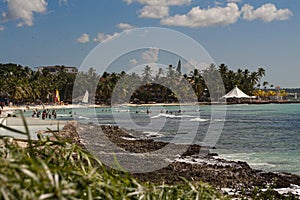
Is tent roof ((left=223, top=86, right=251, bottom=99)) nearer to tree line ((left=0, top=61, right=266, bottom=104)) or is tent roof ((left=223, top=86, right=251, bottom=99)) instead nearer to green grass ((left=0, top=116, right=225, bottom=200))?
tree line ((left=0, top=61, right=266, bottom=104))

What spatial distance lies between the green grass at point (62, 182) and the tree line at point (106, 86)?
56.7m

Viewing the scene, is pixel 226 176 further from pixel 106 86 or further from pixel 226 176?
pixel 106 86

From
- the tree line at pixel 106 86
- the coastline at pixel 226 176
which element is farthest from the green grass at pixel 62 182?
the tree line at pixel 106 86

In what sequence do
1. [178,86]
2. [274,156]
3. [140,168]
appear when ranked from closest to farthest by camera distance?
[140,168] → [274,156] → [178,86]

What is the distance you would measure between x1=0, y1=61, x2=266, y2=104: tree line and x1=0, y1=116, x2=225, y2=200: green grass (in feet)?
186

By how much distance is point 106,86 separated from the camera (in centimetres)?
7044

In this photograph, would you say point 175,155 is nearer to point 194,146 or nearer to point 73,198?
point 194,146

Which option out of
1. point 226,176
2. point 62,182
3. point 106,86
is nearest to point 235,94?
point 106,86

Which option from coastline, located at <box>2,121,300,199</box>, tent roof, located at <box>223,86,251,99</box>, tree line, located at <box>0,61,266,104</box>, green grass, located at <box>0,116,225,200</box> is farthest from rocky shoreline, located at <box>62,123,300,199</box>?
tent roof, located at <box>223,86,251,99</box>

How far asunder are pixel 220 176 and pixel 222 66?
228 ft

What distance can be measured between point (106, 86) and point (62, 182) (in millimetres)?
70057

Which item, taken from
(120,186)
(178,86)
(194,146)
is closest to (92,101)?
(178,86)

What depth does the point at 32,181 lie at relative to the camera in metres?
0.71

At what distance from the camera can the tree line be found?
Answer: 210ft
